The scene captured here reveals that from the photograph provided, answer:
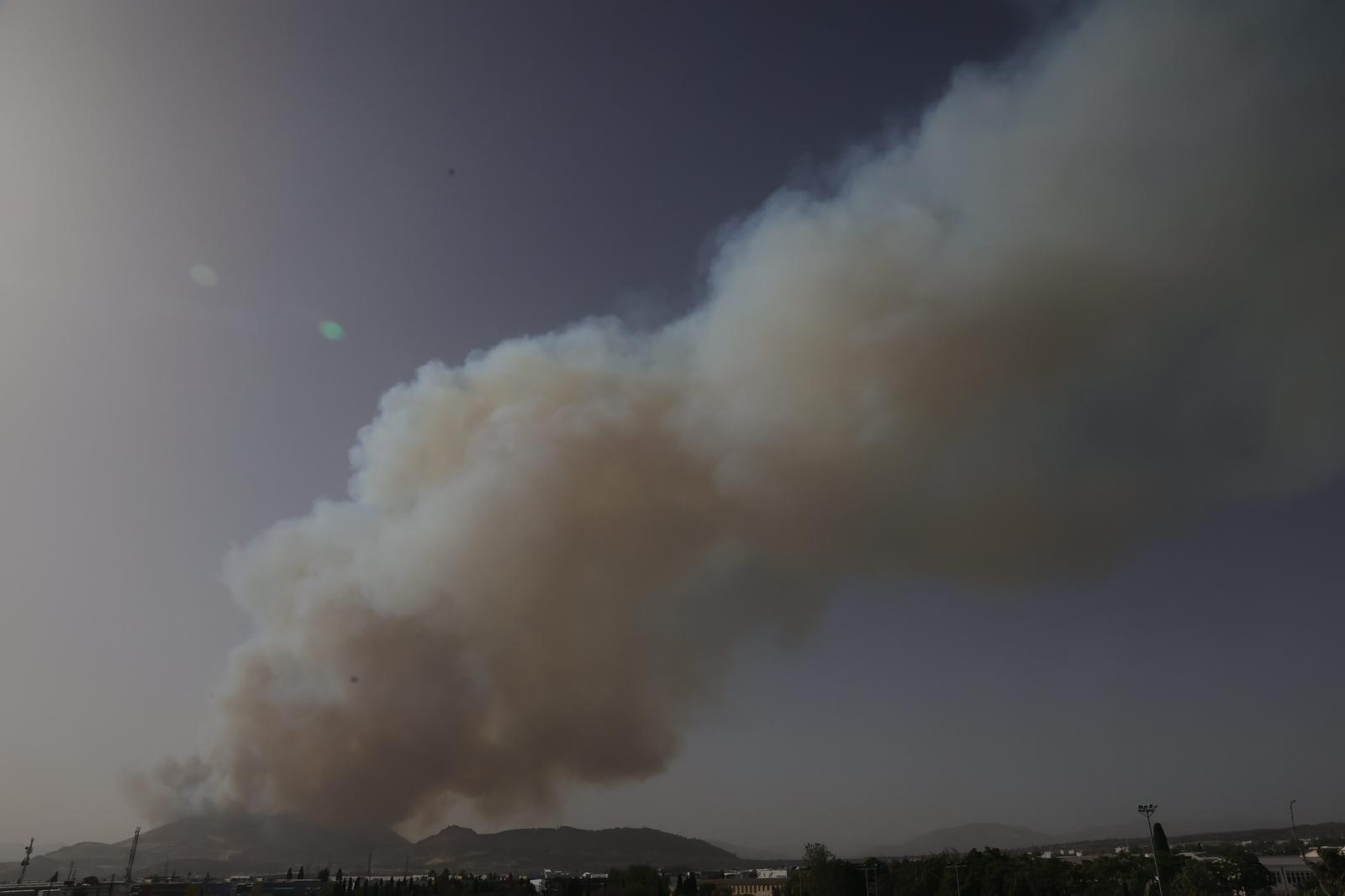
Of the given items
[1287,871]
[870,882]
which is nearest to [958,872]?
[870,882]

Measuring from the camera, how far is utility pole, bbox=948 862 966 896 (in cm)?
10270

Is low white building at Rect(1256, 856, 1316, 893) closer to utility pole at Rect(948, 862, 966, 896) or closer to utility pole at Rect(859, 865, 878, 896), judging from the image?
utility pole at Rect(948, 862, 966, 896)

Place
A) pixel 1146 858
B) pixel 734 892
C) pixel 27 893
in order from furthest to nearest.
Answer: pixel 734 892 → pixel 1146 858 → pixel 27 893

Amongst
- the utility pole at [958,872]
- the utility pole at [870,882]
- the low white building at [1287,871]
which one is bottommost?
the low white building at [1287,871]

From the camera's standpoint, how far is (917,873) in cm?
11419

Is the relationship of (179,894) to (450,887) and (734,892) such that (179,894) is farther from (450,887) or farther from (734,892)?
(734,892)

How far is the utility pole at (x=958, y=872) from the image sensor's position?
103m

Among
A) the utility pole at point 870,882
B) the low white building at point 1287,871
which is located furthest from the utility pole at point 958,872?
the low white building at point 1287,871

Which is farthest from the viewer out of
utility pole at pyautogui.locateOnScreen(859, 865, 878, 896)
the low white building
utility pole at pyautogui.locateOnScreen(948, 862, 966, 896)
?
the low white building

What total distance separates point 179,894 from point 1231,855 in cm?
15820

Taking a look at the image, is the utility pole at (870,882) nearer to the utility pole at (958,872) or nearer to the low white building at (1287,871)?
the utility pole at (958,872)

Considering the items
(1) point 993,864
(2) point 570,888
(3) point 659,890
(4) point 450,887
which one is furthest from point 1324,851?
(4) point 450,887

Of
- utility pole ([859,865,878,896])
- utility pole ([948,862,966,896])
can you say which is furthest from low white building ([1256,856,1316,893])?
utility pole ([859,865,878,896])

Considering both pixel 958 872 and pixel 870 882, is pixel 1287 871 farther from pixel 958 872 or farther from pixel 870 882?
pixel 958 872
